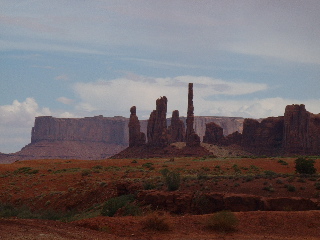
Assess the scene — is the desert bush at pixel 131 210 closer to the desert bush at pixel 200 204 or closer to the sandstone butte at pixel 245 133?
the desert bush at pixel 200 204

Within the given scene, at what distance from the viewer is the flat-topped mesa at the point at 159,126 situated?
95031mm

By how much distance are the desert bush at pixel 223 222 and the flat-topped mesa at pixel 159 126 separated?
79020 mm

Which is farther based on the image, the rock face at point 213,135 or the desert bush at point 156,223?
the rock face at point 213,135

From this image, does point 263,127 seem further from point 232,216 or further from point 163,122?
point 232,216

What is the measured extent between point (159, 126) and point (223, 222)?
82.3 meters

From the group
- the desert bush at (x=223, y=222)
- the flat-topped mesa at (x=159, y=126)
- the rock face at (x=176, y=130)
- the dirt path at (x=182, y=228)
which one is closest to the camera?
the dirt path at (x=182, y=228)

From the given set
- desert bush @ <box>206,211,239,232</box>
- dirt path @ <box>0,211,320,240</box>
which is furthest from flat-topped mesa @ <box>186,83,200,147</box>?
desert bush @ <box>206,211,239,232</box>

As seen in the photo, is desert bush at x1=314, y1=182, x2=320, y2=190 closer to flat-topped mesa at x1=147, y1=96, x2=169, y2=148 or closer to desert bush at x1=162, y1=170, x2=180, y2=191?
desert bush at x1=162, y1=170, x2=180, y2=191

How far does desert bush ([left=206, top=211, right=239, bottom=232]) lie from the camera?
565 inches

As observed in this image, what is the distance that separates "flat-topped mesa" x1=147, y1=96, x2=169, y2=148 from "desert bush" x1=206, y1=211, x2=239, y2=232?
79020 millimetres

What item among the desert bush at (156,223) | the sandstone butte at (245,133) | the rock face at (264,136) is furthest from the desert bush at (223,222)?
the rock face at (264,136)

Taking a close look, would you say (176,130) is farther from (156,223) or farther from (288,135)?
(156,223)

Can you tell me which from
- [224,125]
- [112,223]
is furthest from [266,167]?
[224,125]

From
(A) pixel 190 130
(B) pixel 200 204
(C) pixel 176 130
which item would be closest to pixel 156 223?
(B) pixel 200 204
